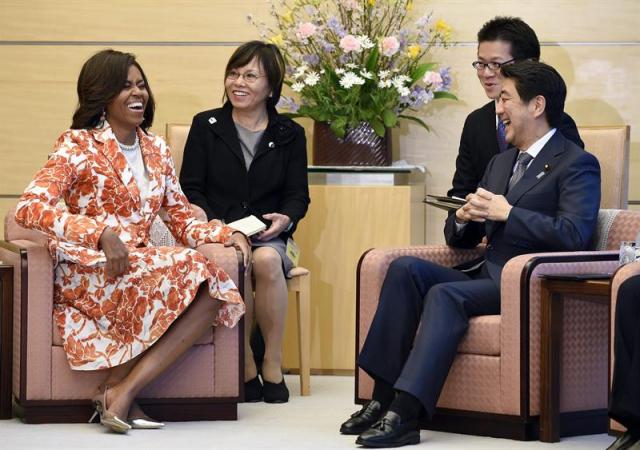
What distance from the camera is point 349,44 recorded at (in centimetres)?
541

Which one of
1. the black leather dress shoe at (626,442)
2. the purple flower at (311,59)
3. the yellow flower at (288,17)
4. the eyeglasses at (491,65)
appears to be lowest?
the black leather dress shoe at (626,442)

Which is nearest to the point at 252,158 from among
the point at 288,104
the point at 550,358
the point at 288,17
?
the point at 288,104

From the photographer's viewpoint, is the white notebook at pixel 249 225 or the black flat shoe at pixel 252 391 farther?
the black flat shoe at pixel 252 391

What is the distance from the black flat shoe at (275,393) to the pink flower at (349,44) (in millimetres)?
1515

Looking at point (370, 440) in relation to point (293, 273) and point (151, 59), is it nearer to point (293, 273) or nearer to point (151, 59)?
point (293, 273)

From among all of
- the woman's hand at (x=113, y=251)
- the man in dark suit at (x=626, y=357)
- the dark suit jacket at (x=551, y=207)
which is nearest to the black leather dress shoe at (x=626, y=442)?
the man in dark suit at (x=626, y=357)

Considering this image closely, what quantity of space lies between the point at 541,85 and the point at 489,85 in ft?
2.45

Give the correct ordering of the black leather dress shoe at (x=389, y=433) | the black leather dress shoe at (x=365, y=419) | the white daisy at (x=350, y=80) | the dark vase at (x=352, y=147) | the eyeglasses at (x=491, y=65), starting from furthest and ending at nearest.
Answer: the dark vase at (x=352, y=147)
the white daisy at (x=350, y=80)
the eyeglasses at (x=491, y=65)
the black leather dress shoe at (x=365, y=419)
the black leather dress shoe at (x=389, y=433)

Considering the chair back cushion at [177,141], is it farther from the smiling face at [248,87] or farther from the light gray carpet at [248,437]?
the light gray carpet at [248,437]

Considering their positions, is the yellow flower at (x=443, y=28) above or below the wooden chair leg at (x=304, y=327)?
above

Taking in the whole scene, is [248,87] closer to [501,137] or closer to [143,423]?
[501,137]

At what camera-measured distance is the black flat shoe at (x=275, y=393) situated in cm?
491

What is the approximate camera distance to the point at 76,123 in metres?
4.52

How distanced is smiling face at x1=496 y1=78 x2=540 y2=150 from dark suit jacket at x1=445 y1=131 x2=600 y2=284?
A: 0.08 m
